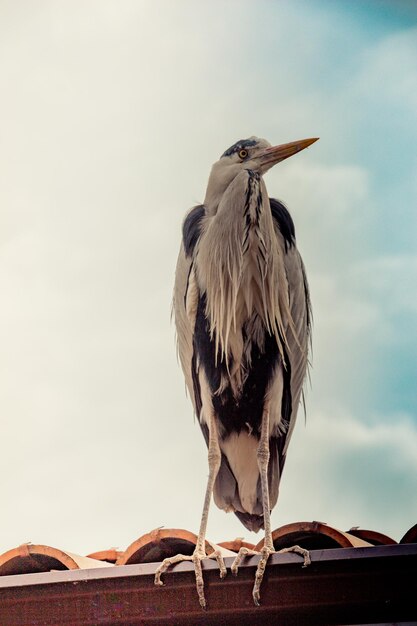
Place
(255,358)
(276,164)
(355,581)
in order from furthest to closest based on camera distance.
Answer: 1. (276,164)
2. (255,358)
3. (355,581)

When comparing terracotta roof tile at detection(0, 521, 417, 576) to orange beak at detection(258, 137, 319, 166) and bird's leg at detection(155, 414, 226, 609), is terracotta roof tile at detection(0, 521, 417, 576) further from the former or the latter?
orange beak at detection(258, 137, 319, 166)

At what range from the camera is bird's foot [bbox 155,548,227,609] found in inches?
84.6

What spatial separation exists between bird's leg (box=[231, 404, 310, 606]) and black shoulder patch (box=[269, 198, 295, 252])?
0.73m

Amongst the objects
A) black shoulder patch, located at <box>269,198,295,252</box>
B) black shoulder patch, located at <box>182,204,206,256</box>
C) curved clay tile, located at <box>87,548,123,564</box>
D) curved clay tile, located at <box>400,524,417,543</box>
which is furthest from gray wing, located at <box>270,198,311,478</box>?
curved clay tile, located at <box>400,524,417,543</box>

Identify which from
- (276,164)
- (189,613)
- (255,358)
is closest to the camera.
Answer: (189,613)

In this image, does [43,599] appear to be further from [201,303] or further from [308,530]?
[201,303]

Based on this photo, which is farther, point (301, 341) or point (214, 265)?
point (301, 341)

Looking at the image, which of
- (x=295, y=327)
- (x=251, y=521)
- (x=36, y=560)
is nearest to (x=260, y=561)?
(x=36, y=560)

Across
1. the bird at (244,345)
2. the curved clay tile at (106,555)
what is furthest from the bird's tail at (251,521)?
the curved clay tile at (106,555)

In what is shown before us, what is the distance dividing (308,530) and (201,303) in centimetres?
124

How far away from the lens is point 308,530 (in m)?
2.27

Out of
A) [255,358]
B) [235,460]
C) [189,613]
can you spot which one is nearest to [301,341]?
[255,358]

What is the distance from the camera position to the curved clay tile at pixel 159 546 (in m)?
2.30

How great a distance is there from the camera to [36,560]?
232 centimetres
